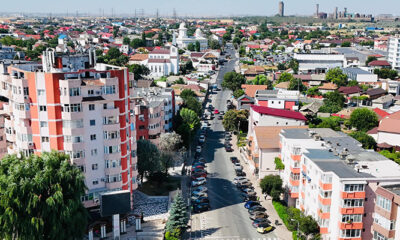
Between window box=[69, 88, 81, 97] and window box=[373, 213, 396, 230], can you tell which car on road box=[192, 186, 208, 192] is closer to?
window box=[69, 88, 81, 97]

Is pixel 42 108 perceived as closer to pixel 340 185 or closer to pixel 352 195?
pixel 340 185

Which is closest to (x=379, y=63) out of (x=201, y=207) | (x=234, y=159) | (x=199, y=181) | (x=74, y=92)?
(x=234, y=159)

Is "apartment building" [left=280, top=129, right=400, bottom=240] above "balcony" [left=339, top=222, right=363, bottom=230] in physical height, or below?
above

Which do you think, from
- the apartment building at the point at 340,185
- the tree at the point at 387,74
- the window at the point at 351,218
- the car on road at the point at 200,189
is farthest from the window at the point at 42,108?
the tree at the point at 387,74

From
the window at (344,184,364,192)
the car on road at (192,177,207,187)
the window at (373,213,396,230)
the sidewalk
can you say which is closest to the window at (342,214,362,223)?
the window at (373,213,396,230)

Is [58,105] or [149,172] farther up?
[58,105]

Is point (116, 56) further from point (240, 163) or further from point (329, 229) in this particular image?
point (329, 229)

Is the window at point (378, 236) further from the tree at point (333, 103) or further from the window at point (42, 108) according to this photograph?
the tree at point (333, 103)

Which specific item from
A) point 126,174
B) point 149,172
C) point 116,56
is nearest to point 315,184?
point 126,174
